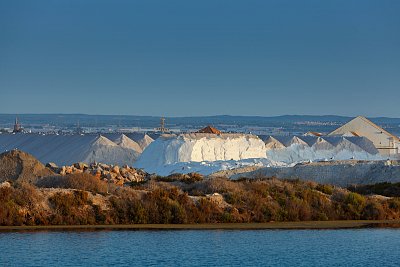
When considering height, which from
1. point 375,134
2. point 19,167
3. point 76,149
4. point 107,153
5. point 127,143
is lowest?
point 107,153

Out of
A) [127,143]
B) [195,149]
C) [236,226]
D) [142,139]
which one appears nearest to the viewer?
[236,226]

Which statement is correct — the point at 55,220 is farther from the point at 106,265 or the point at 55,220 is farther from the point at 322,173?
the point at 322,173

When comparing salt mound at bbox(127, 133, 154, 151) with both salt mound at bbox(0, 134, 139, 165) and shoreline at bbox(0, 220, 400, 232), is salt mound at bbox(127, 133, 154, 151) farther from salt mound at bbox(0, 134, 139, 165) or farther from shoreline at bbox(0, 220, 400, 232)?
shoreline at bbox(0, 220, 400, 232)

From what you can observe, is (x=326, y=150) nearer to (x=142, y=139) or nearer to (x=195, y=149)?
(x=195, y=149)

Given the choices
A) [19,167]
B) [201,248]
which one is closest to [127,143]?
[19,167]

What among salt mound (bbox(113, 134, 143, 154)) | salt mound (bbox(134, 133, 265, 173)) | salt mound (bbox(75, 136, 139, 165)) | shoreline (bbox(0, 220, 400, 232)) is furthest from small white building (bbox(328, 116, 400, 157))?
shoreline (bbox(0, 220, 400, 232))

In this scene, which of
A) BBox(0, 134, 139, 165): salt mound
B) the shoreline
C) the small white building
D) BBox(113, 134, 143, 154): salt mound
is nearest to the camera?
the shoreline

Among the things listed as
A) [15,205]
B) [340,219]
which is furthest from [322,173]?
[15,205]
